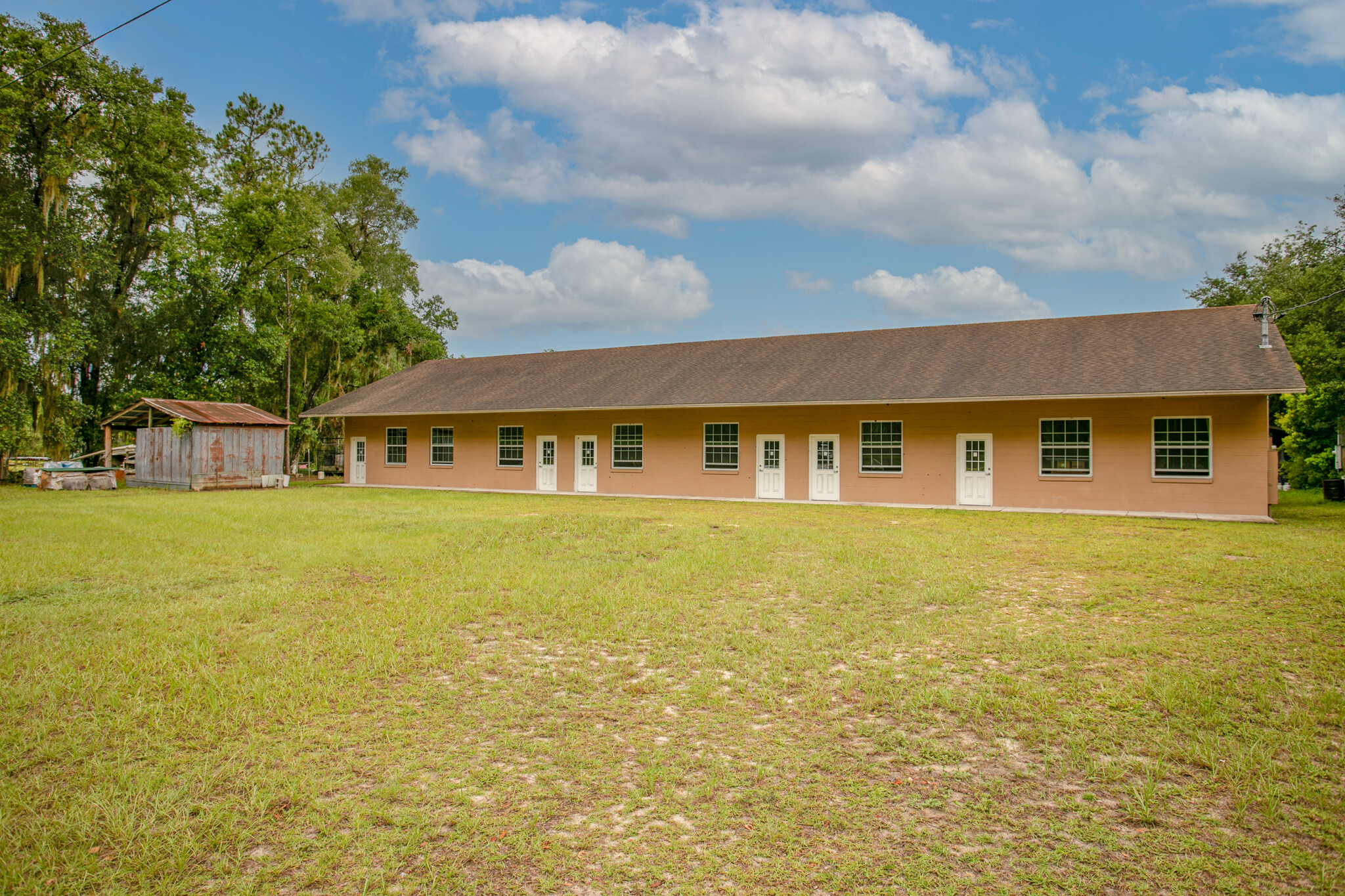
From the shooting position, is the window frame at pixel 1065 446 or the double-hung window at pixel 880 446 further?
the double-hung window at pixel 880 446

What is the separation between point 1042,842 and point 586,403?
19446 mm

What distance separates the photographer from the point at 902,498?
61.8 ft

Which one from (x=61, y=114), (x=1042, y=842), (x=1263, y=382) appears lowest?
(x=1042, y=842)

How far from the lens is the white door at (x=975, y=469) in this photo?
18.1 m

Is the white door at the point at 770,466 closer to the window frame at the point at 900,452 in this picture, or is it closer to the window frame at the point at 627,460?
the window frame at the point at 900,452

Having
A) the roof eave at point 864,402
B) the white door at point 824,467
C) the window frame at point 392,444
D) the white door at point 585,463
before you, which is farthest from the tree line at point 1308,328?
the window frame at point 392,444

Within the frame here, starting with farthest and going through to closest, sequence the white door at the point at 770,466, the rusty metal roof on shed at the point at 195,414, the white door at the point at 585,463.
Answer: the rusty metal roof on shed at the point at 195,414 < the white door at the point at 585,463 < the white door at the point at 770,466

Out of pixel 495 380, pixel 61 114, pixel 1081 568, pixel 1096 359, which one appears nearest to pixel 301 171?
pixel 61 114

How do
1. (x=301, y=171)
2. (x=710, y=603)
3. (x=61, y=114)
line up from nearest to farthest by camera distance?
(x=710, y=603)
(x=61, y=114)
(x=301, y=171)

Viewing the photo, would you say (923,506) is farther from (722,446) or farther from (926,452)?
(722,446)

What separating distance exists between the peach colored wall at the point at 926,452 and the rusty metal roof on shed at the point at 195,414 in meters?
6.92

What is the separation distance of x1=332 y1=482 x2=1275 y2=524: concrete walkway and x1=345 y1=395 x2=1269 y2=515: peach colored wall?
135mm

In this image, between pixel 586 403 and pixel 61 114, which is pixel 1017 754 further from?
pixel 61 114

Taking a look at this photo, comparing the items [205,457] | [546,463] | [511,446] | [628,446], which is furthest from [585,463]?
[205,457]
